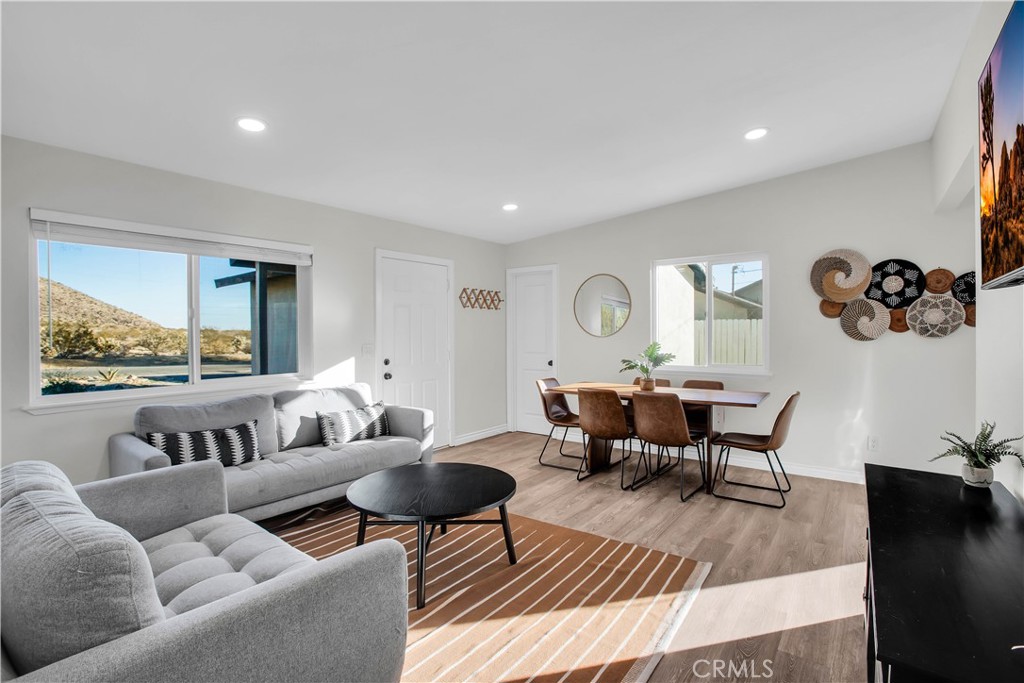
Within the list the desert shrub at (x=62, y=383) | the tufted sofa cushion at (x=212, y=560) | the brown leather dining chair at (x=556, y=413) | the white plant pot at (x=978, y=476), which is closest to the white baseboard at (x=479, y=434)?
the brown leather dining chair at (x=556, y=413)

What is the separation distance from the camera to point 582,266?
5469 mm

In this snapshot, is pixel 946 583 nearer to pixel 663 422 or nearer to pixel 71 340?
pixel 663 422

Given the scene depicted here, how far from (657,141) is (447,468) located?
2.58 metres

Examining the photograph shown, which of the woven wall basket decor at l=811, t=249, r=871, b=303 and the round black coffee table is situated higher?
the woven wall basket decor at l=811, t=249, r=871, b=303

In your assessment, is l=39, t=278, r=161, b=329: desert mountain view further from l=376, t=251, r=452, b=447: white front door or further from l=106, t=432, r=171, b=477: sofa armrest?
l=376, t=251, r=452, b=447: white front door

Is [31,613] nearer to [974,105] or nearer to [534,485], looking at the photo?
[534,485]

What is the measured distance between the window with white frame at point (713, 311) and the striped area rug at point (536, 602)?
2442mm

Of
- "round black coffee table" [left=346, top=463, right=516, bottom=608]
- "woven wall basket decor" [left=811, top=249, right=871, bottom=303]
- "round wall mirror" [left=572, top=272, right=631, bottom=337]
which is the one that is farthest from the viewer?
"round wall mirror" [left=572, top=272, right=631, bottom=337]

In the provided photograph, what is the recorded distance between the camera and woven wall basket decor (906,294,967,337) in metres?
3.64

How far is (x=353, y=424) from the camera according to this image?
12.1 ft

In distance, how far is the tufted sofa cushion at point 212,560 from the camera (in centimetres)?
155

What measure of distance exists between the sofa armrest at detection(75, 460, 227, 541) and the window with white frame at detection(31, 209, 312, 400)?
1.41m

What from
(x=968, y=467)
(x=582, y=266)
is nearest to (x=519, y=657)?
(x=968, y=467)
